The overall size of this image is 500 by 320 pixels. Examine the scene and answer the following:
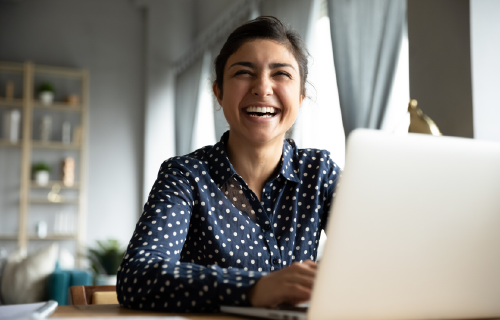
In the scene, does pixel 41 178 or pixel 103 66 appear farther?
pixel 103 66

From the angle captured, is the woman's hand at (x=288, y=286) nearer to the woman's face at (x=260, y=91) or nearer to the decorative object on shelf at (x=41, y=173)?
the woman's face at (x=260, y=91)

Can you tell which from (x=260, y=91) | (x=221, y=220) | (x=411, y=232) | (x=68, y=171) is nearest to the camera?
(x=411, y=232)

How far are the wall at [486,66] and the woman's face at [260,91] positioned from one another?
0.61 m

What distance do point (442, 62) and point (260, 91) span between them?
753mm

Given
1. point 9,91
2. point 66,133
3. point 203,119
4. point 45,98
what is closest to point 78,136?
point 66,133

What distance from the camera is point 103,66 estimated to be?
587 cm

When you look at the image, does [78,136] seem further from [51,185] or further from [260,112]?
[260,112]

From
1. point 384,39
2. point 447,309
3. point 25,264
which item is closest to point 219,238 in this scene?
point 447,309

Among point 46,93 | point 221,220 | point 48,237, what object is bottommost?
point 48,237

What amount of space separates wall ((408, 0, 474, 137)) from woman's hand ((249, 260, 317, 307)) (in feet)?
3.54

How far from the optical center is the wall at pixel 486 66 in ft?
4.91

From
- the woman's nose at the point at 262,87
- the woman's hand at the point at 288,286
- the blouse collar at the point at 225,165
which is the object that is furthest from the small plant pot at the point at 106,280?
the woman's hand at the point at 288,286

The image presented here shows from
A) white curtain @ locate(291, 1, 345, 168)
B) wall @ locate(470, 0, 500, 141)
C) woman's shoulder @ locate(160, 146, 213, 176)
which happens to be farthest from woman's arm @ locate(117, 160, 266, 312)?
white curtain @ locate(291, 1, 345, 168)

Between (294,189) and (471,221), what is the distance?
27.4 inches
